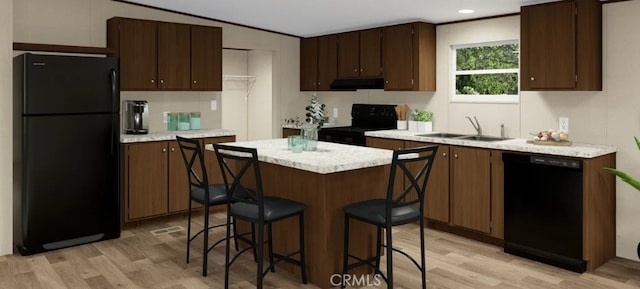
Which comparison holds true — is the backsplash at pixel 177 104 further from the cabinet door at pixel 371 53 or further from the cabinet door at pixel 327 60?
the cabinet door at pixel 371 53

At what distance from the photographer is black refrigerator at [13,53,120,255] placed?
13.6ft

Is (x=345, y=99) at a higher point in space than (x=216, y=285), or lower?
higher

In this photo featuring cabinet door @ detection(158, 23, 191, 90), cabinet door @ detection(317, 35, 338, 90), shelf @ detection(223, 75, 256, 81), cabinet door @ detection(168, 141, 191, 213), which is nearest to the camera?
cabinet door @ detection(168, 141, 191, 213)

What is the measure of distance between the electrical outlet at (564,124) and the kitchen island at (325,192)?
1.83 metres

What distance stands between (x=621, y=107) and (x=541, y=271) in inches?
56.8

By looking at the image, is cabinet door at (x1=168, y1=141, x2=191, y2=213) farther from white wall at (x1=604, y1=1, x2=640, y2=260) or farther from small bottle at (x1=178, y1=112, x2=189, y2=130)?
white wall at (x1=604, y1=1, x2=640, y2=260)

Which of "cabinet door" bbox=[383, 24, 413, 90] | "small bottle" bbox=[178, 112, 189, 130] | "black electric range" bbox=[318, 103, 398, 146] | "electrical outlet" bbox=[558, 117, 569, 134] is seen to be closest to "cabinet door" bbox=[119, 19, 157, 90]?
"small bottle" bbox=[178, 112, 189, 130]

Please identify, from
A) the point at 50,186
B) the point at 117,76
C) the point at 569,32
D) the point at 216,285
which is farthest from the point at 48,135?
the point at 569,32

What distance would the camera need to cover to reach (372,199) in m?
3.52

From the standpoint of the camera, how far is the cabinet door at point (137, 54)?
507 centimetres

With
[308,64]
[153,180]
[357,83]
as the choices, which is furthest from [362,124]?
[153,180]

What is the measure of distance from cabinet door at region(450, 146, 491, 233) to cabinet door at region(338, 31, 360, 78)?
1.84 metres

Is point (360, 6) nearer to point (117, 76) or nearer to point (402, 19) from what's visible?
point (402, 19)

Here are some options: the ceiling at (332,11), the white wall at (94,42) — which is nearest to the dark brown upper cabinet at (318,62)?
the white wall at (94,42)
